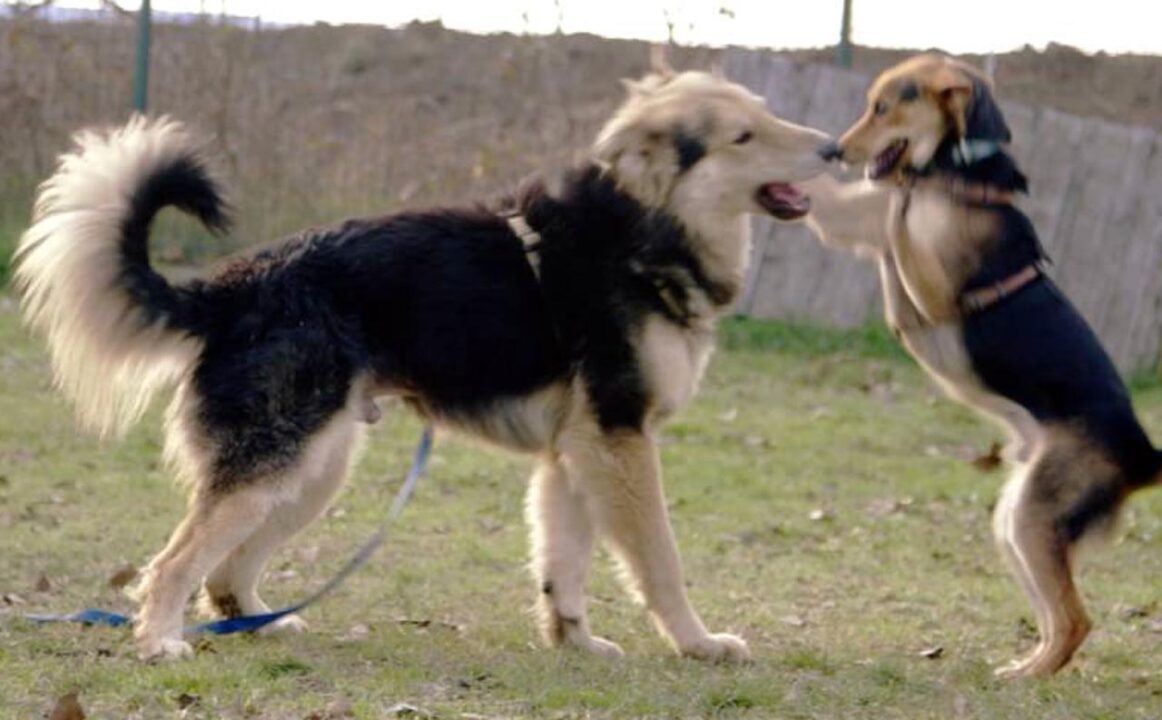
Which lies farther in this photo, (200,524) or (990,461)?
(990,461)

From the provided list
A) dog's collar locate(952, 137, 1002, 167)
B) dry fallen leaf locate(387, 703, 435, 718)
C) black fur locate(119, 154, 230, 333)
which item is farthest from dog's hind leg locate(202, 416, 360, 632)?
dog's collar locate(952, 137, 1002, 167)

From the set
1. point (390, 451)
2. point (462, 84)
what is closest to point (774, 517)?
point (390, 451)

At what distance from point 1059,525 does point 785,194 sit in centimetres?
143

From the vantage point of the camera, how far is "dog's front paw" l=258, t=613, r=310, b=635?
6543mm

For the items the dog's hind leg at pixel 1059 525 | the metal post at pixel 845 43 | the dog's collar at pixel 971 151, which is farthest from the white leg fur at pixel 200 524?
the metal post at pixel 845 43

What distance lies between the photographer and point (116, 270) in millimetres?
6098

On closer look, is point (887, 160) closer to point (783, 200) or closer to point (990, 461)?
point (783, 200)

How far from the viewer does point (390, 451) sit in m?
11.0

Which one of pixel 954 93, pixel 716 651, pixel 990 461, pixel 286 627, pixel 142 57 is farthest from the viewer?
pixel 142 57

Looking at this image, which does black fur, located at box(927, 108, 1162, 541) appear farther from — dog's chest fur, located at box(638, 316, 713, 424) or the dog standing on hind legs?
dog's chest fur, located at box(638, 316, 713, 424)

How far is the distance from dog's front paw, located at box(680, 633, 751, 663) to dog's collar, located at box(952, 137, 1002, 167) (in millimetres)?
1942

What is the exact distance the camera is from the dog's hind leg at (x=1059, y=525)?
A: 635 centimetres

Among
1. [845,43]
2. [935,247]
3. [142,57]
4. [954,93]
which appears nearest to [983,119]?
[954,93]

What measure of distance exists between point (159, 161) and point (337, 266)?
2.15 feet
